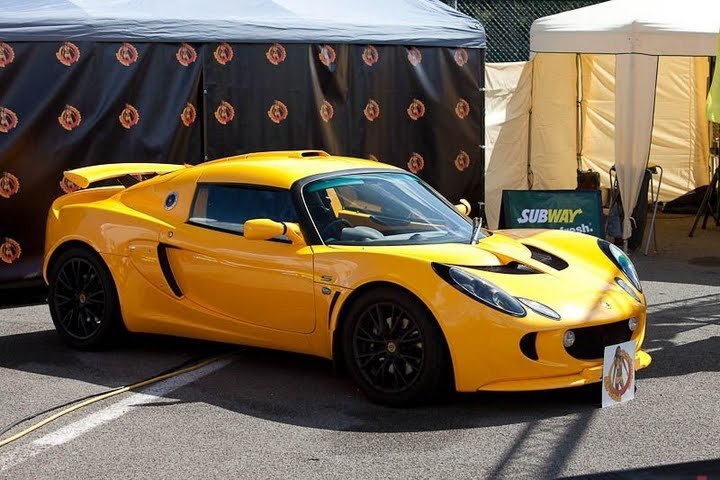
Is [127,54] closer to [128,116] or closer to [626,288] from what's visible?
[128,116]

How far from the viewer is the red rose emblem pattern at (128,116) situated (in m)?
10.1

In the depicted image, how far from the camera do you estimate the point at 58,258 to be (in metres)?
7.65

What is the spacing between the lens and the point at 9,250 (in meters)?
9.52

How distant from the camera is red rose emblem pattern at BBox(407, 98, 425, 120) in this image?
11.6 m

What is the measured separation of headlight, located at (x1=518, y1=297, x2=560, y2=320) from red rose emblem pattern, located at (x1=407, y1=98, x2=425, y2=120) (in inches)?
230

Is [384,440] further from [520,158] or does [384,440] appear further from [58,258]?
[520,158]

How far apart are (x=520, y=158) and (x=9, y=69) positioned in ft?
21.0

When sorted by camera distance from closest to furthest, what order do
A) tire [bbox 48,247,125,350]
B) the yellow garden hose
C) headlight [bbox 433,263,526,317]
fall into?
the yellow garden hose
headlight [bbox 433,263,526,317]
tire [bbox 48,247,125,350]

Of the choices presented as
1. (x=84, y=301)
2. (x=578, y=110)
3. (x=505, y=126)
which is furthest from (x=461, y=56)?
(x=84, y=301)

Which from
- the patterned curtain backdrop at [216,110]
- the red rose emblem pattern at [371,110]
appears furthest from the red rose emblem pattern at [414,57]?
the red rose emblem pattern at [371,110]

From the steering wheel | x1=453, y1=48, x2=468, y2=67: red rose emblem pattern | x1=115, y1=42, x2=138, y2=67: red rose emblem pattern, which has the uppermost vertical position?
A: x1=115, y1=42, x2=138, y2=67: red rose emblem pattern

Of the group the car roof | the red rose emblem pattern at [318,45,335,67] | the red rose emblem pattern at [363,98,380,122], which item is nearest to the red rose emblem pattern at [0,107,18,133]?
the car roof

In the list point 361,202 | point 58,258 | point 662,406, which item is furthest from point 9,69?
point 662,406

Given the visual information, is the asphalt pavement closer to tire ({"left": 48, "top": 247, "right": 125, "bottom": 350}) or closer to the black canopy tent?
tire ({"left": 48, "top": 247, "right": 125, "bottom": 350})
